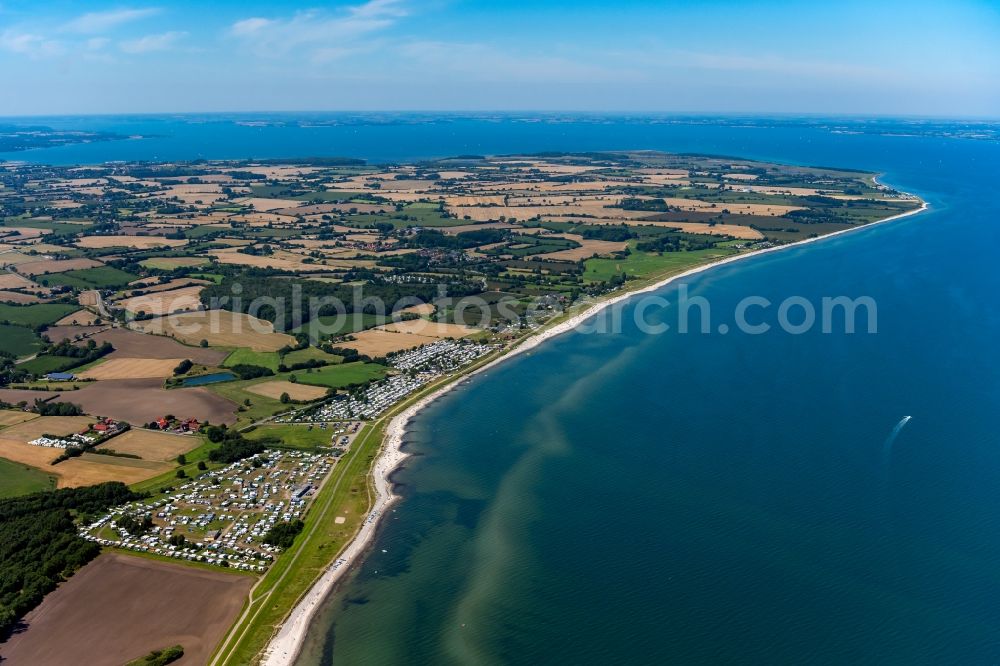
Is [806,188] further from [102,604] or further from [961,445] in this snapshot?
[102,604]

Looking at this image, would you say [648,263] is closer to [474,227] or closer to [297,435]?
[474,227]

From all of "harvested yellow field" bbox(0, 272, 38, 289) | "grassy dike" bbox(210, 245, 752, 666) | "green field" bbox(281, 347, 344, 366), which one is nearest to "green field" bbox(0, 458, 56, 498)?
"grassy dike" bbox(210, 245, 752, 666)

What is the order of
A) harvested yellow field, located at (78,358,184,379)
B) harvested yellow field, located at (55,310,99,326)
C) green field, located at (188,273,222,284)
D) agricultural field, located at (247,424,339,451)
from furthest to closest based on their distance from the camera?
green field, located at (188,273,222,284) < harvested yellow field, located at (55,310,99,326) < harvested yellow field, located at (78,358,184,379) < agricultural field, located at (247,424,339,451)

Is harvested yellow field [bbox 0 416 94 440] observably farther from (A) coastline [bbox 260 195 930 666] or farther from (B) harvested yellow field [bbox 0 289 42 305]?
(B) harvested yellow field [bbox 0 289 42 305]

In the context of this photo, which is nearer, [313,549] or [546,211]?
[313,549]

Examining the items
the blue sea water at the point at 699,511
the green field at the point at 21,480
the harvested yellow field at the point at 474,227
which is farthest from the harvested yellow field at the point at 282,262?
the green field at the point at 21,480

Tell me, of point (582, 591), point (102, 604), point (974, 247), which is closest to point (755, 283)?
point (974, 247)

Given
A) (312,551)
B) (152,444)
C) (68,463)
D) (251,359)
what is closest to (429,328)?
(251,359)
